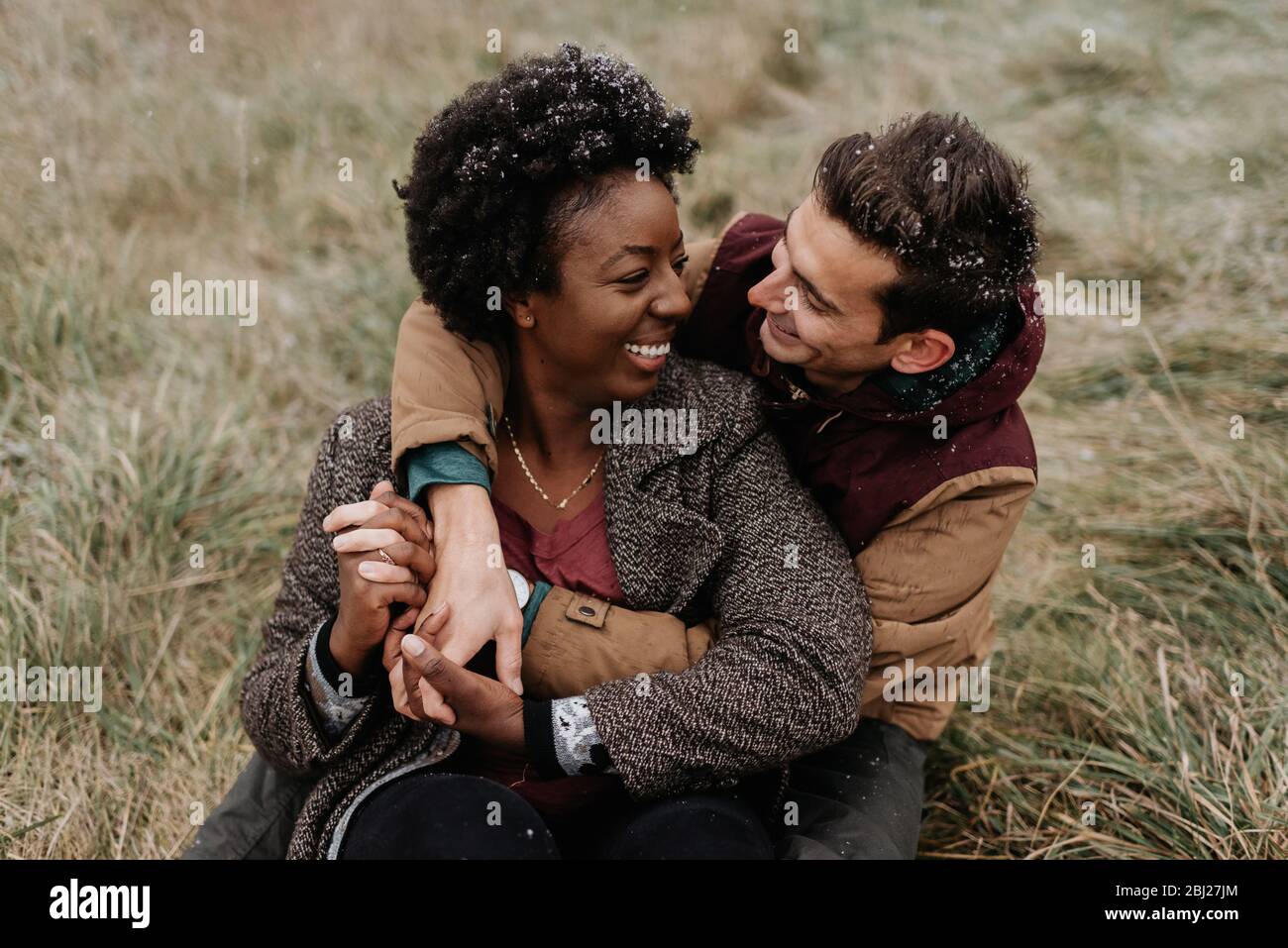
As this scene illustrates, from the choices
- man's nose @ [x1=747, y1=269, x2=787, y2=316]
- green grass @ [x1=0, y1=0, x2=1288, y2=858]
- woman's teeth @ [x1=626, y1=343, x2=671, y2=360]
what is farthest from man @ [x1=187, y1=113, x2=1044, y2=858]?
green grass @ [x1=0, y1=0, x2=1288, y2=858]

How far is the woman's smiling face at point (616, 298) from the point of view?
2.13 metres

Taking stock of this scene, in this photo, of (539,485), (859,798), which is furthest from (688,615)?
(859,798)

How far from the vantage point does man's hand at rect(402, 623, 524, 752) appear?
187 cm

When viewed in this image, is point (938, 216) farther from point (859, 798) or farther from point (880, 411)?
point (859, 798)

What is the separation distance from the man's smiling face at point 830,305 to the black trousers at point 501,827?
91 centimetres

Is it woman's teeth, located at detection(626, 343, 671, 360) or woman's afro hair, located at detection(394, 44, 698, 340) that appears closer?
woman's afro hair, located at detection(394, 44, 698, 340)

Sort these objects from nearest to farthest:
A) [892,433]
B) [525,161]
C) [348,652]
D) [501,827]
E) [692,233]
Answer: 1. [501,827]
2. [348,652]
3. [525,161]
4. [892,433]
5. [692,233]

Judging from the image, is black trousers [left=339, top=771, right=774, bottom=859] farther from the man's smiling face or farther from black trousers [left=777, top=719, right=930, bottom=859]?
the man's smiling face

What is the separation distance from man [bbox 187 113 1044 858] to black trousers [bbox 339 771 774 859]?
20 cm

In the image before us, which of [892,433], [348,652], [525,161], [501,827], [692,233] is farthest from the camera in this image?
[692,233]

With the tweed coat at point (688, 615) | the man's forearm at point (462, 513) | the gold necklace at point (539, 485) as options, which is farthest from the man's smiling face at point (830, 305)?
the man's forearm at point (462, 513)

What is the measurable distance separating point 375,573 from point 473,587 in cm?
17

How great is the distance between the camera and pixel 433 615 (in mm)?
1941

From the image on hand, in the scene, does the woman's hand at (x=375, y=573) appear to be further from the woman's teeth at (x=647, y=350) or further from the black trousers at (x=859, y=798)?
the black trousers at (x=859, y=798)
